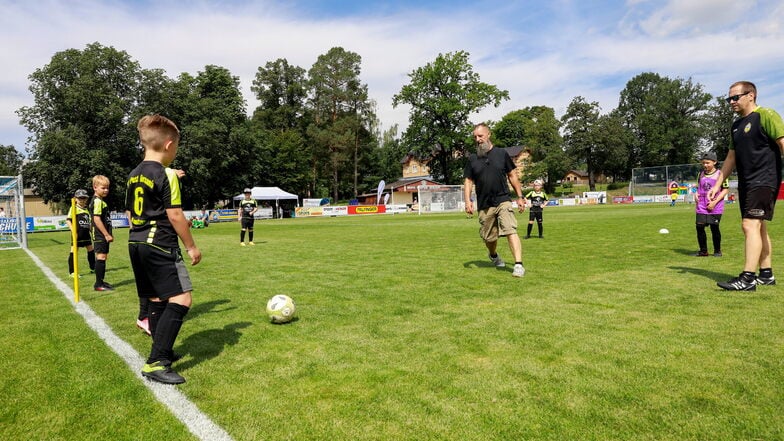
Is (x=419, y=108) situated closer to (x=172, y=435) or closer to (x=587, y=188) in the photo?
(x=587, y=188)

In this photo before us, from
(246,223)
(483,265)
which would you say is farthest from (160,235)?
(246,223)

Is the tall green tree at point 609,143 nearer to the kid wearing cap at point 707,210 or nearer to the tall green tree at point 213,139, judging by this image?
the tall green tree at point 213,139

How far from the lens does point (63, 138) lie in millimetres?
40094

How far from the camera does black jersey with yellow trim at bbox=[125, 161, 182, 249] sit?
11.4ft

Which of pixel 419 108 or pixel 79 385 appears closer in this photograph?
pixel 79 385

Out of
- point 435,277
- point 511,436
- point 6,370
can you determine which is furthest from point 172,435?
point 435,277

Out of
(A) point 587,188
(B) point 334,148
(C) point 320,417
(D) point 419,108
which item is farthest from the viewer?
(A) point 587,188

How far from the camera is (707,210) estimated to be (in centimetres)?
871

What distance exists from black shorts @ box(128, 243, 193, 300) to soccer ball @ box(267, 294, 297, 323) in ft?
4.58

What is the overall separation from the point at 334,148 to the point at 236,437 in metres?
65.8

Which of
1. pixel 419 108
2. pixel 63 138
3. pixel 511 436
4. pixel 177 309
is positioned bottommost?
pixel 511 436

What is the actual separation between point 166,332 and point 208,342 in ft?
2.89

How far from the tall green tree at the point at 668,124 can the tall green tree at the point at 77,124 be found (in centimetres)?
8391

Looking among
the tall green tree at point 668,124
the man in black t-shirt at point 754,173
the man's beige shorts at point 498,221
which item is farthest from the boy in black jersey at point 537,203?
the tall green tree at point 668,124
